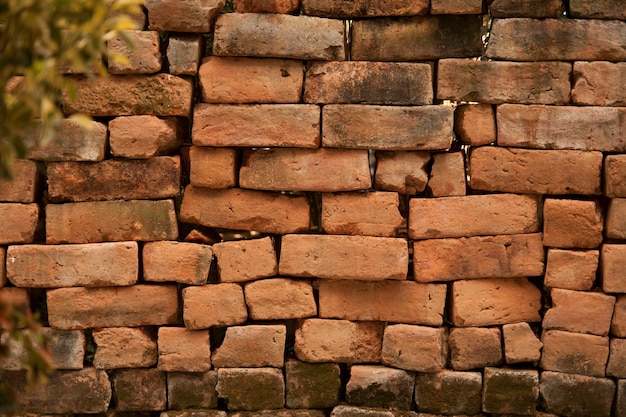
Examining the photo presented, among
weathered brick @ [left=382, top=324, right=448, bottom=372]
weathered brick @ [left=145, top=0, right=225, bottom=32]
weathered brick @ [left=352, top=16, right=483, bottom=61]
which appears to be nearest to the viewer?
weathered brick @ [left=145, top=0, right=225, bottom=32]

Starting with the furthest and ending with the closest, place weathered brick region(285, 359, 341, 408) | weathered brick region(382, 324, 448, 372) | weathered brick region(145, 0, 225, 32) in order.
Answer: weathered brick region(285, 359, 341, 408) → weathered brick region(382, 324, 448, 372) → weathered brick region(145, 0, 225, 32)

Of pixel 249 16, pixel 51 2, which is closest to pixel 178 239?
pixel 249 16

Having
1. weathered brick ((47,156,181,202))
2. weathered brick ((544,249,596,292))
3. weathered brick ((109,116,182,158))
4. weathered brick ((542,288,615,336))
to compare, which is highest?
weathered brick ((109,116,182,158))

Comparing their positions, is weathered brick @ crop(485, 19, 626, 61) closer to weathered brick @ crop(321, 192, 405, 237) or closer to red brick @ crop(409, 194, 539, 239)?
red brick @ crop(409, 194, 539, 239)

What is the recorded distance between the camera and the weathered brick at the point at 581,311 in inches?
227

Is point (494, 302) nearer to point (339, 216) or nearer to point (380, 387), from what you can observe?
point (380, 387)

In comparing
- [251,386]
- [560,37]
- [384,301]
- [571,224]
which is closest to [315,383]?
[251,386]

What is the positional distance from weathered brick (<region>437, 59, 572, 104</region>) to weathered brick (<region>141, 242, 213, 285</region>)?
194cm

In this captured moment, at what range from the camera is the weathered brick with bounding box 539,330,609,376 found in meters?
5.80

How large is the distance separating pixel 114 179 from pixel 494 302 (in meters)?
2.64

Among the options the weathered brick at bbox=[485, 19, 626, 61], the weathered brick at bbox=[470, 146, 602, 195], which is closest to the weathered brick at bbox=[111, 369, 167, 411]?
the weathered brick at bbox=[470, 146, 602, 195]

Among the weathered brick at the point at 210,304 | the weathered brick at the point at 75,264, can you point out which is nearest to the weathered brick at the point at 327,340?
the weathered brick at the point at 210,304

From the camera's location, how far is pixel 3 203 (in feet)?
19.2

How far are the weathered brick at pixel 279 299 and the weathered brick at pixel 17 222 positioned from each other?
148 cm
